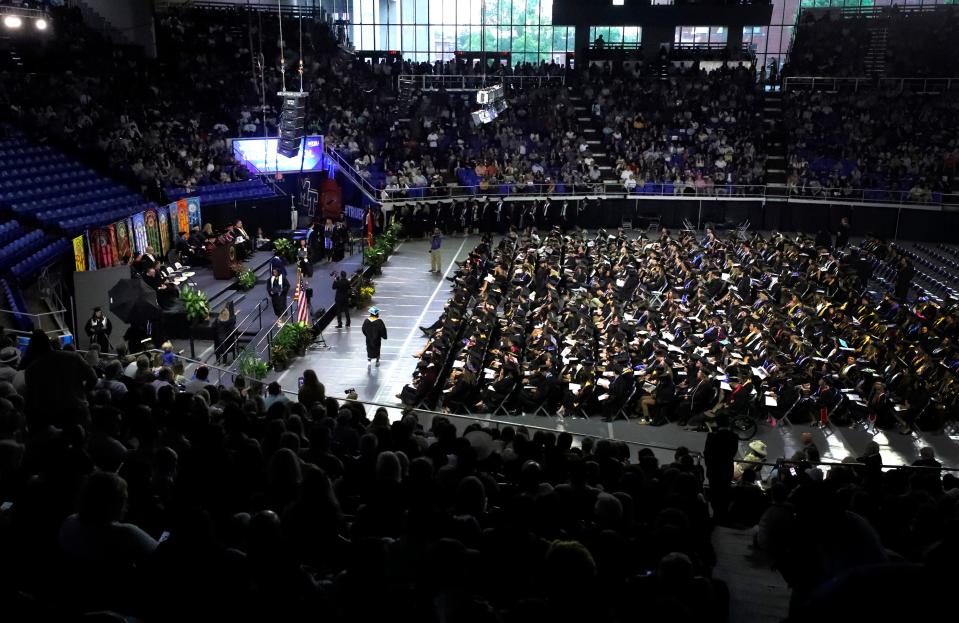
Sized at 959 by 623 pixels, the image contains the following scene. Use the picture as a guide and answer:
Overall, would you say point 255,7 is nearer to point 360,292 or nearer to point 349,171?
point 349,171

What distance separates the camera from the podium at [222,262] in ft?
88.5

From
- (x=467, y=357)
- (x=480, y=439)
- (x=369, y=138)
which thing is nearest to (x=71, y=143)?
(x=369, y=138)

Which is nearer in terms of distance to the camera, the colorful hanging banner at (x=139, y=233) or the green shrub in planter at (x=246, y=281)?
the colorful hanging banner at (x=139, y=233)

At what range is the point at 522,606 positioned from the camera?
4324 millimetres

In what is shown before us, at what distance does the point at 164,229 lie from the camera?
91.5ft

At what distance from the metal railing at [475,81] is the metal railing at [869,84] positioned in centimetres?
1258

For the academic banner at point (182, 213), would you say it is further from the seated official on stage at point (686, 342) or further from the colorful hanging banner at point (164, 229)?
the seated official on stage at point (686, 342)

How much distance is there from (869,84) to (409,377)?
36.2 metres

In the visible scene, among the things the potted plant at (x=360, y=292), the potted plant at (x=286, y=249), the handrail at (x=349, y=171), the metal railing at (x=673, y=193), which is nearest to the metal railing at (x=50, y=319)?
the potted plant at (x=360, y=292)

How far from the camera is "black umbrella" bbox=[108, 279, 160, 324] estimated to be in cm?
1952

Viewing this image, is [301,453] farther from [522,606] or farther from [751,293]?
[751,293]

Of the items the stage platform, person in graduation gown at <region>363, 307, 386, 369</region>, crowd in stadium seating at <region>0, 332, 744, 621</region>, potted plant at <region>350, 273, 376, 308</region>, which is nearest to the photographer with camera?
the stage platform

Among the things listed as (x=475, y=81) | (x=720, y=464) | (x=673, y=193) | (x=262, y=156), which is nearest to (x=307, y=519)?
(x=720, y=464)

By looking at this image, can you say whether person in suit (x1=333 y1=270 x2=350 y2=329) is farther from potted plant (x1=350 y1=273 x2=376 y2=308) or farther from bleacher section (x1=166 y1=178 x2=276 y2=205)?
bleacher section (x1=166 y1=178 x2=276 y2=205)
